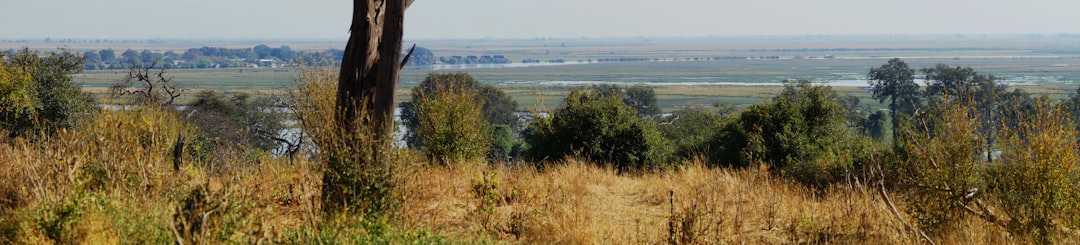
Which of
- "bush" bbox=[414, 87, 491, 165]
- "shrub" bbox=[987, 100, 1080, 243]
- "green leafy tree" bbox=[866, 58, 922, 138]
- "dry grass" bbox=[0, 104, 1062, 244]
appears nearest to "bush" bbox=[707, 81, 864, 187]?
"bush" bbox=[414, 87, 491, 165]

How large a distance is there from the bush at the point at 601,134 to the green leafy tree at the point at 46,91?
11.9 meters

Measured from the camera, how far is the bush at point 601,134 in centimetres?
2166

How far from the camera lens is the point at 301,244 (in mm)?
5207

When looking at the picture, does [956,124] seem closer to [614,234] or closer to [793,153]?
[614,234]

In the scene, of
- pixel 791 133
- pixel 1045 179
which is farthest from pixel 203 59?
pixel 1045 179

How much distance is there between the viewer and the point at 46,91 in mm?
26125

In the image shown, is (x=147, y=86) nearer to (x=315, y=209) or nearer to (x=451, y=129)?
(x=451, y=129)

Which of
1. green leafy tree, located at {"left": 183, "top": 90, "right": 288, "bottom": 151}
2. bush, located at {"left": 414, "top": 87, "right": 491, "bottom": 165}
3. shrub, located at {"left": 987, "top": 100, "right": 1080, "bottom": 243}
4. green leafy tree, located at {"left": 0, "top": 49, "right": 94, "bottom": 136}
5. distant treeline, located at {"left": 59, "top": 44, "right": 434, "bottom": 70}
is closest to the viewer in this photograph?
shrub, located at {"left": 987, "top": 100, "right": 1080, "bottom": 243}

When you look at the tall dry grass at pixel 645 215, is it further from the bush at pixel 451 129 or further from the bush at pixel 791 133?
the bush at pixel 791 133

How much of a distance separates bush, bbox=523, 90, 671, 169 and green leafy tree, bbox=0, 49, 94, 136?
11.9 meters

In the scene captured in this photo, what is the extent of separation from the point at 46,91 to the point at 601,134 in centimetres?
1547

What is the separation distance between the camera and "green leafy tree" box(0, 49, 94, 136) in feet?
75.7

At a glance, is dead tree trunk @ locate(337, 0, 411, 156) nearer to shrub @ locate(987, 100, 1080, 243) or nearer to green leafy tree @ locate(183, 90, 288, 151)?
shrub @ locate(987, 100, 1080, 243)

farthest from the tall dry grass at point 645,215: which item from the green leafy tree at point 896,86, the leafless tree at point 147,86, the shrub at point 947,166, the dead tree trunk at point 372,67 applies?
the green leafy tree at point 896,86
